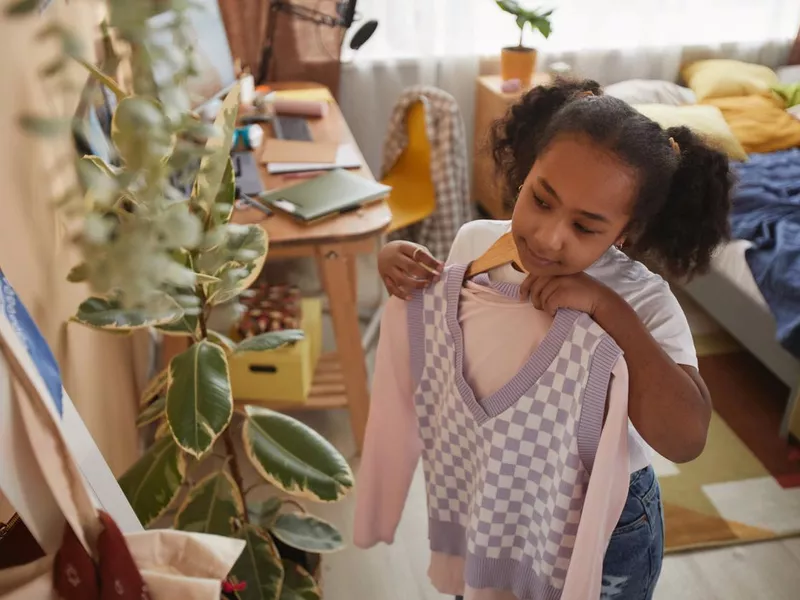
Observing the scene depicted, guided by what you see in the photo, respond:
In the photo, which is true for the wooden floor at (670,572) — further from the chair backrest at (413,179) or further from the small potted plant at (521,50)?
the small potted plant at (521,50)

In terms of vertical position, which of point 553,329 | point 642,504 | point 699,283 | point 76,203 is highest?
point 76,203

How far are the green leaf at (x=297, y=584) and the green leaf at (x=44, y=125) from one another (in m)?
1.04

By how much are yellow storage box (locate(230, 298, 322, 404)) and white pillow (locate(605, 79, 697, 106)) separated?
1971 mm

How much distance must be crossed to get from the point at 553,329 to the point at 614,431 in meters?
0.14

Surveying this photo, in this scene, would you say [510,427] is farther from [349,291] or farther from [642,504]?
[349,291]

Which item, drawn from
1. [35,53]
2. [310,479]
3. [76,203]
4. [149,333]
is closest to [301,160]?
[149,333]

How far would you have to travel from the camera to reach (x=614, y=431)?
31.9 inches

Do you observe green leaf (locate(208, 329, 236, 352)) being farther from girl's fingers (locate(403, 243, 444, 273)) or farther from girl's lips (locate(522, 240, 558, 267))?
girl's lips (locate(522, 240, 558, 267))

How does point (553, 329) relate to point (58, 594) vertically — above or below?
above

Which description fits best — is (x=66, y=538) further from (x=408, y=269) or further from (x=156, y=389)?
Answer: (x=156, y=389)

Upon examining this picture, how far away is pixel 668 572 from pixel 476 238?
44.0 inches

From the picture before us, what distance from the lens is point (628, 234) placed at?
2.81 ft

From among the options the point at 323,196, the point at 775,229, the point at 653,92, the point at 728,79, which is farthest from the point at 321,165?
the point at 728,79

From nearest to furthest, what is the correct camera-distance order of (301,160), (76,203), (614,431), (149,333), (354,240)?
(76,203), (614,431), (354,240), (301,160), (149,333)
